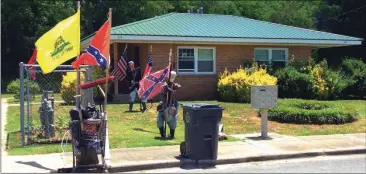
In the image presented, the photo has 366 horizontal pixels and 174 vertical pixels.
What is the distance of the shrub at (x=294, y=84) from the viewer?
2150 centimetres

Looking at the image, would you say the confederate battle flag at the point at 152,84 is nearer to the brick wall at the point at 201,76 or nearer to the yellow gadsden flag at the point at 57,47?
the yellow gadsden flag at the point at 57,47

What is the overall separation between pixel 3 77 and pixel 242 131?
1288 inches

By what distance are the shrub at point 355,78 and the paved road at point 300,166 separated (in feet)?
47.4

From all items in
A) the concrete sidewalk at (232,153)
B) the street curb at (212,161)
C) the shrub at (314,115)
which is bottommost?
the street curb at (212,161)

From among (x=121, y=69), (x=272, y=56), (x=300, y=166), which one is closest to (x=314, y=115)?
(x=300, y=166)

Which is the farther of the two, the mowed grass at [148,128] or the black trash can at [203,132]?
the mowed grass at [148,128]

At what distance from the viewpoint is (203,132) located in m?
9.02

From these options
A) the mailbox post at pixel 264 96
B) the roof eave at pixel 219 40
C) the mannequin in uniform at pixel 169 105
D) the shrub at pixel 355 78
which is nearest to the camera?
the mannequin in uniform at pixel 169 105

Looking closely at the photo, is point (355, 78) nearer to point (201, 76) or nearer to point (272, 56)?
point (272, 56)

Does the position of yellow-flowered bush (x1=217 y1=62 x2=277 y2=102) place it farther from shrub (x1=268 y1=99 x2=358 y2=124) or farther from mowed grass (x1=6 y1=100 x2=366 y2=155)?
shrub (x1=268 y1=99 x2=358 y2=124)

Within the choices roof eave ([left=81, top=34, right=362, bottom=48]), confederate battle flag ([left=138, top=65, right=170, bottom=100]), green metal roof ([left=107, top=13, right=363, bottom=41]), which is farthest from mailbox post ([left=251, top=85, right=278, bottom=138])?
green metal roof ([left=107, top=13, right=363, bottom=41])

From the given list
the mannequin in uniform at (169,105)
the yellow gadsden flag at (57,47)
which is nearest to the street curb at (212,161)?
the yellow gadsden flag at (57,47)

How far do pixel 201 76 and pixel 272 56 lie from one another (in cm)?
406

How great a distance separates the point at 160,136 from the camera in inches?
461
